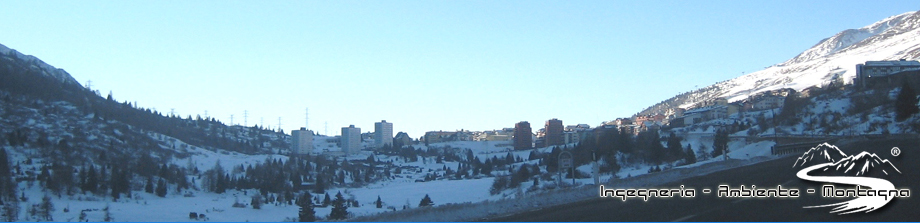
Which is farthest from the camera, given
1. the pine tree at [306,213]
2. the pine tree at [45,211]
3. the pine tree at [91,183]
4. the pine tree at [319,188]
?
the pine tree at [319,188]

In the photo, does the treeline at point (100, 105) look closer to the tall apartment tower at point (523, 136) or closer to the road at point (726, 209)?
the tall apartment tower at point (523, 136)

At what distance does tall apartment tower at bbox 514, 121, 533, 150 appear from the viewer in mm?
183125

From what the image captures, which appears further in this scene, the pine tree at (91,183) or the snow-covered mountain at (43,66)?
the snow-covered mountain at (43,66)

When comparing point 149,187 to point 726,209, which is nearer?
point 726,209

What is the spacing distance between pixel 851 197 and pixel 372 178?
111 m

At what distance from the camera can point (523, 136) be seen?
7288 inches

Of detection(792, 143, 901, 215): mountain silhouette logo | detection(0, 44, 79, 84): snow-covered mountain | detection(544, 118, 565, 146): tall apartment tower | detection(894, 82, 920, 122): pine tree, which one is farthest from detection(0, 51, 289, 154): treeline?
detection(792, 143, 901, 215): mountain silhouette logo

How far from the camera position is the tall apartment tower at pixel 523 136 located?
18312 cm

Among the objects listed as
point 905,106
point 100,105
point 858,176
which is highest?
point 100,105

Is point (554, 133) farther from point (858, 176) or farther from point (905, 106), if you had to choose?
point (858, 176)

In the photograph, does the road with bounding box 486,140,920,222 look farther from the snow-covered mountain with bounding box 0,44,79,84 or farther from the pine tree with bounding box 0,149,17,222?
the snow-covered mountain with bounding box 0,44,79,84

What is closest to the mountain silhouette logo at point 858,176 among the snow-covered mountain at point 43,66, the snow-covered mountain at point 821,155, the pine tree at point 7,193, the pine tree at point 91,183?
the snow-covered mountain at point 821,155

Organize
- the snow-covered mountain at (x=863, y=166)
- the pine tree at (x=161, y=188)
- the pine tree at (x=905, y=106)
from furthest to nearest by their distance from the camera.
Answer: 1. the pine tree at (x=161, y=188)
2. the pine tree at (x=905, y=106)
3. the snow-covered mountain at (x=863, y=166)

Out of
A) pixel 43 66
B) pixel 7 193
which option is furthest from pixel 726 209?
pixel 43 66
